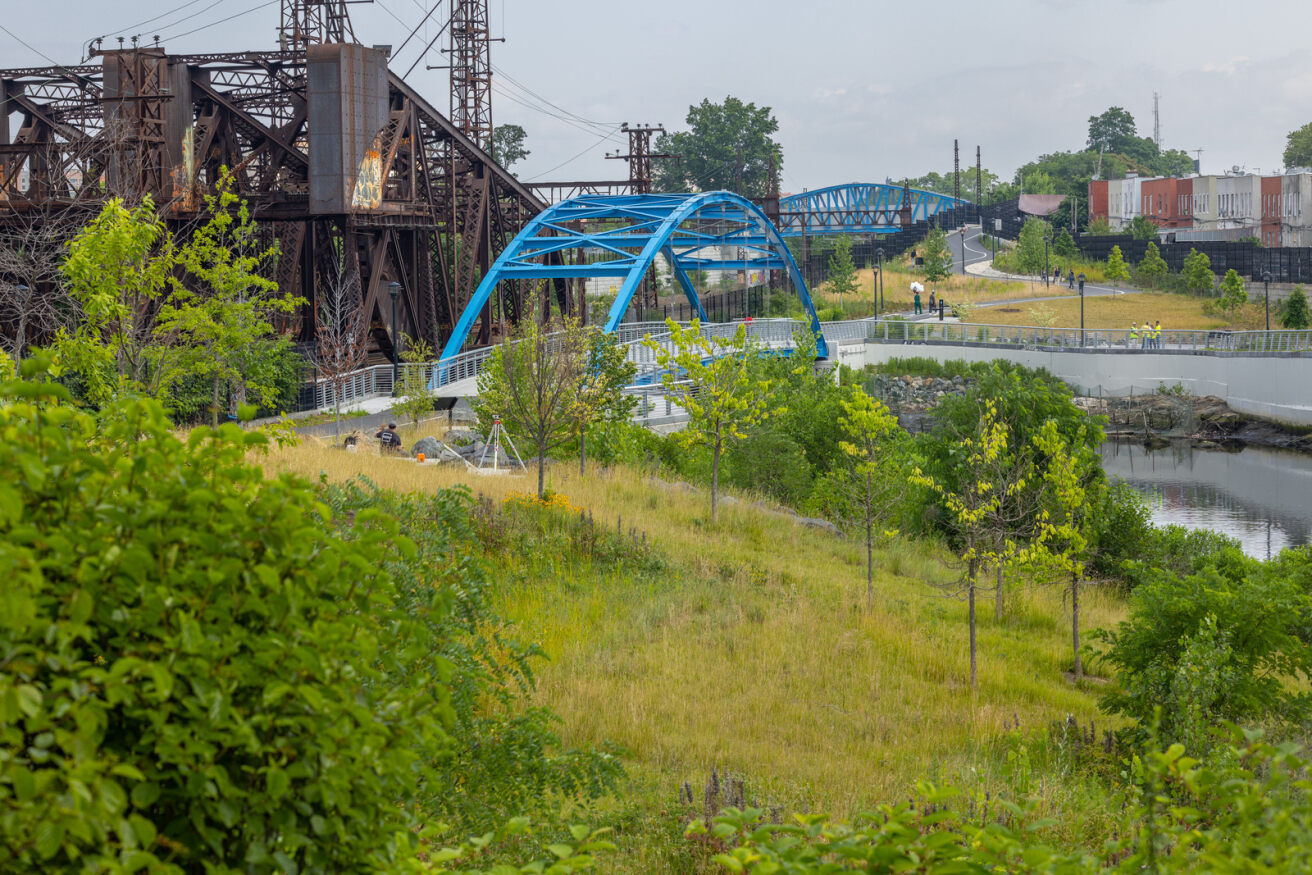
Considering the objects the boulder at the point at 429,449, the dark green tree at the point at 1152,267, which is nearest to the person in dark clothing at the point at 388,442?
the boulder at the point at 429,449

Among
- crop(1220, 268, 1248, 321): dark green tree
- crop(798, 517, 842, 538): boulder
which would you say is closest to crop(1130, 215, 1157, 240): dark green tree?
crop(1220, 268, 1248, 321): dark green tree

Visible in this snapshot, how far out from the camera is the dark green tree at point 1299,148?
5719 inches

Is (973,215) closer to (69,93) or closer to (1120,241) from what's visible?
(1120,241)

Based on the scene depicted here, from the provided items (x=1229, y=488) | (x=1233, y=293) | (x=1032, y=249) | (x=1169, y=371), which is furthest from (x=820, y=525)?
(x=1032, y=249)

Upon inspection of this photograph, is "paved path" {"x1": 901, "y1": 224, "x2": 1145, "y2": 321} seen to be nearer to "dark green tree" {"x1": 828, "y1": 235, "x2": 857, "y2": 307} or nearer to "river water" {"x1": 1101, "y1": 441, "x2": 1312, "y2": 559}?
"dark green tree" {"x1": 828, "y1": 235, "x2": 857, "y2": 307}

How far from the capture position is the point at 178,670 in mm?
3068

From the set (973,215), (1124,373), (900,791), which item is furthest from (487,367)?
(973,215)

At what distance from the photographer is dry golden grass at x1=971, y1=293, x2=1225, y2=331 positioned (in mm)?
63594

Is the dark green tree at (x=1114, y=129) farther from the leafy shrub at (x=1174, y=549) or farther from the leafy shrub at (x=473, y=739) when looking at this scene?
the leafy shrub at (x=473, y=739)

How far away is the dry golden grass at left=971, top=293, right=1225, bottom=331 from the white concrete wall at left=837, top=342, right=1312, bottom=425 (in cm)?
957

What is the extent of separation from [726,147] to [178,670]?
110009 millimetres

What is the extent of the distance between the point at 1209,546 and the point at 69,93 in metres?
39.4

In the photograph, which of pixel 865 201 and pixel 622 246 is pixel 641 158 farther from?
pixel 865 201

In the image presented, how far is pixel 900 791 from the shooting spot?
328 inches
